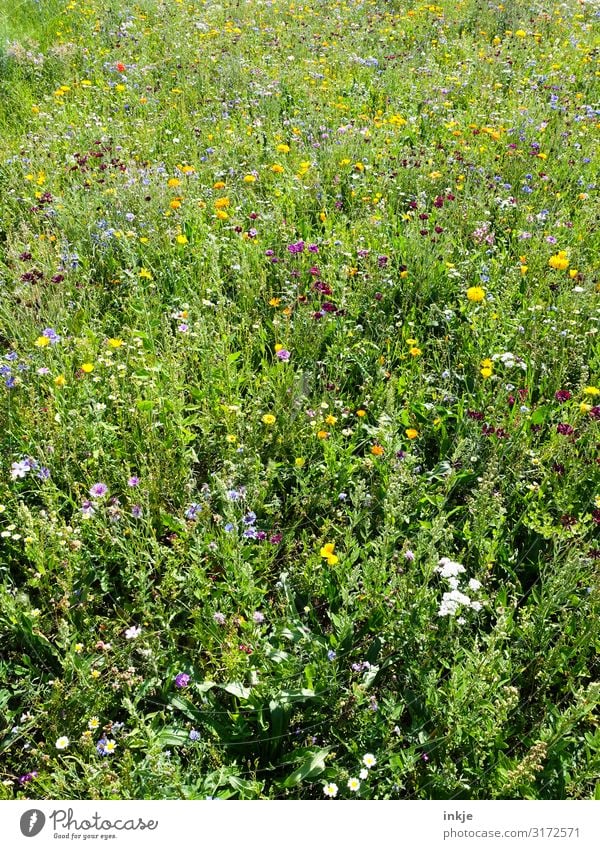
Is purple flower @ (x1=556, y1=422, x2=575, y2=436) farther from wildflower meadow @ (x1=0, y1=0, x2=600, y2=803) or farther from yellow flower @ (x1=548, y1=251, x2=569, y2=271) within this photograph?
yellow flower @ (x1=548, y1=251, x2=569, y2=271)

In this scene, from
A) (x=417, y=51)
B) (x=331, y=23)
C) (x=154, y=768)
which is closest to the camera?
(x=154, y=768)

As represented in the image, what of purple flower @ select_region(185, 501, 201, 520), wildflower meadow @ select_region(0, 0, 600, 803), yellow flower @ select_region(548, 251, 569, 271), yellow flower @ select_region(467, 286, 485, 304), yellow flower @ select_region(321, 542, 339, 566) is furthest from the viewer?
yellow flower @ select_region(548, 251, 569, 271)

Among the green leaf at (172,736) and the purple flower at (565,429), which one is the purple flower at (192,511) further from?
the purple flower at (565,429)

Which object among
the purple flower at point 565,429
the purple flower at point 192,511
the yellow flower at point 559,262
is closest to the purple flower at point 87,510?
the purple flower at point 192,511

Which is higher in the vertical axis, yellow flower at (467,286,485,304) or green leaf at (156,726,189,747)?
yellow flower at (467,286,485,304)

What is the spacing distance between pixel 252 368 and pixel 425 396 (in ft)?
3.12

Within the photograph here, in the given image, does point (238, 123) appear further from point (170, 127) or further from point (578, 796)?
point (578, 796)

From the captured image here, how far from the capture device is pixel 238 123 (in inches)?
215

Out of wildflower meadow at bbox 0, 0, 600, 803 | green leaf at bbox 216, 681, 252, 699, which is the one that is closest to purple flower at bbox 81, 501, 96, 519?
wildflower meadow at bbox 0, 0, 600, 803

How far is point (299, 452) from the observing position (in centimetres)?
289

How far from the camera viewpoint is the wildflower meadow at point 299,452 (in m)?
2.06

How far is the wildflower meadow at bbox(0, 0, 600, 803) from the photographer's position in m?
2.06

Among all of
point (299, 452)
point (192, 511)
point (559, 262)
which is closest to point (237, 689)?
point (192, 511)

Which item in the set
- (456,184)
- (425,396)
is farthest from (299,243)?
(456,184)
